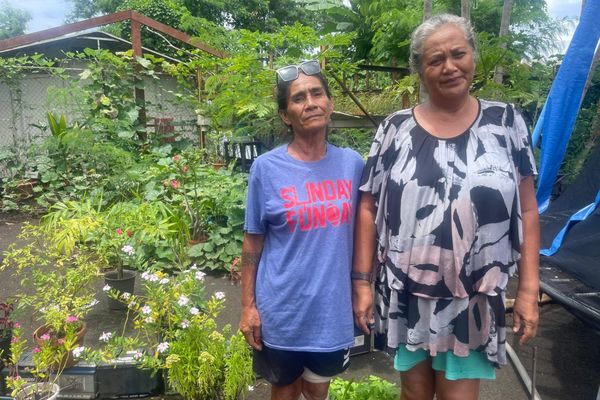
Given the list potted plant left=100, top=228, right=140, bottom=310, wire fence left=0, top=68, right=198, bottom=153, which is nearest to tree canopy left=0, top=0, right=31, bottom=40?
wire fence left=0, top=68, right=198, bottom=153

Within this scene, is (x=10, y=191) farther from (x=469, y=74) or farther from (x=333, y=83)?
(x=469, y=74)

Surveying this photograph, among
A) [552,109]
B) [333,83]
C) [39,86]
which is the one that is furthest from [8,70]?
[552,109]

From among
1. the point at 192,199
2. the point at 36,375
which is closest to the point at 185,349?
the point at 36,375

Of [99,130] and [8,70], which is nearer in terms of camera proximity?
[99,130]

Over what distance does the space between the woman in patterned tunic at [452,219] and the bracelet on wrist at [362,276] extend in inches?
3.0

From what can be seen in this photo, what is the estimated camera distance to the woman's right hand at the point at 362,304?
1744 mm

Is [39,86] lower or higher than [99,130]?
higher

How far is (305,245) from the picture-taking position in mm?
1686

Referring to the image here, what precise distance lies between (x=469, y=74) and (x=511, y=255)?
0.59 metres

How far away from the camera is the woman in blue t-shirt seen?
5.52ft

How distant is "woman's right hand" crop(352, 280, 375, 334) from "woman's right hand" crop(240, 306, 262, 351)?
13.8 inches

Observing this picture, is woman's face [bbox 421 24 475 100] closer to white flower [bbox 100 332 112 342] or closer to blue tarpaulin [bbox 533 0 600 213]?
white flower [bbox 100 332 112 342]

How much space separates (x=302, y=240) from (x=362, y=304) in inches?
12.7

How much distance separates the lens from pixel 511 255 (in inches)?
62.7
